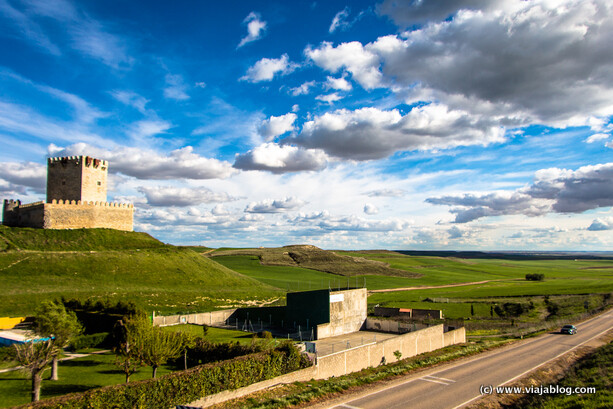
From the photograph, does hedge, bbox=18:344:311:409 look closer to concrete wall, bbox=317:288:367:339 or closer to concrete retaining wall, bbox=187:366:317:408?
concrete retaining wall, bbox=187:366:317:408

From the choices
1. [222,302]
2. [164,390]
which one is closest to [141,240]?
[222,302]

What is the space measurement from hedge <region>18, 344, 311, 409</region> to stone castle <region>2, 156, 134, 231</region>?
68.8 meters

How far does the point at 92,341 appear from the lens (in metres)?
35.3

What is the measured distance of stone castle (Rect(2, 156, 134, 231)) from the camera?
7806 centimetres

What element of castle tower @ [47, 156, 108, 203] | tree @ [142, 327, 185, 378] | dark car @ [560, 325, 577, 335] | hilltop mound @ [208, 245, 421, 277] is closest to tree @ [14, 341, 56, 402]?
tree @ [142, 327, 185, 378]

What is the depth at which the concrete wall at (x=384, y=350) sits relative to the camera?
29719 millimetres

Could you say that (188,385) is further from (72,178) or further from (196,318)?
(72,178)

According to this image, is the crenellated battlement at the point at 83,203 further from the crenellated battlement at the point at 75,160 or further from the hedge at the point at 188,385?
the hedge at the point at 188,385

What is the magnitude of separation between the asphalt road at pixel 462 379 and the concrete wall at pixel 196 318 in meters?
28.8

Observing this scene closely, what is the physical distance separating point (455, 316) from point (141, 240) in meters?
64.5

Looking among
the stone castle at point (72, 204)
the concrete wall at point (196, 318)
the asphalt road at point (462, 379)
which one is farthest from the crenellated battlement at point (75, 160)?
the asphalt road at point (462, 379)

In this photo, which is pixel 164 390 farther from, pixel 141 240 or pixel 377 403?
pixel 141 240

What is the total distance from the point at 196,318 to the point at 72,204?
48505mm

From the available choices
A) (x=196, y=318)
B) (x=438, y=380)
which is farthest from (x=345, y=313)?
(x=438, y=380)
